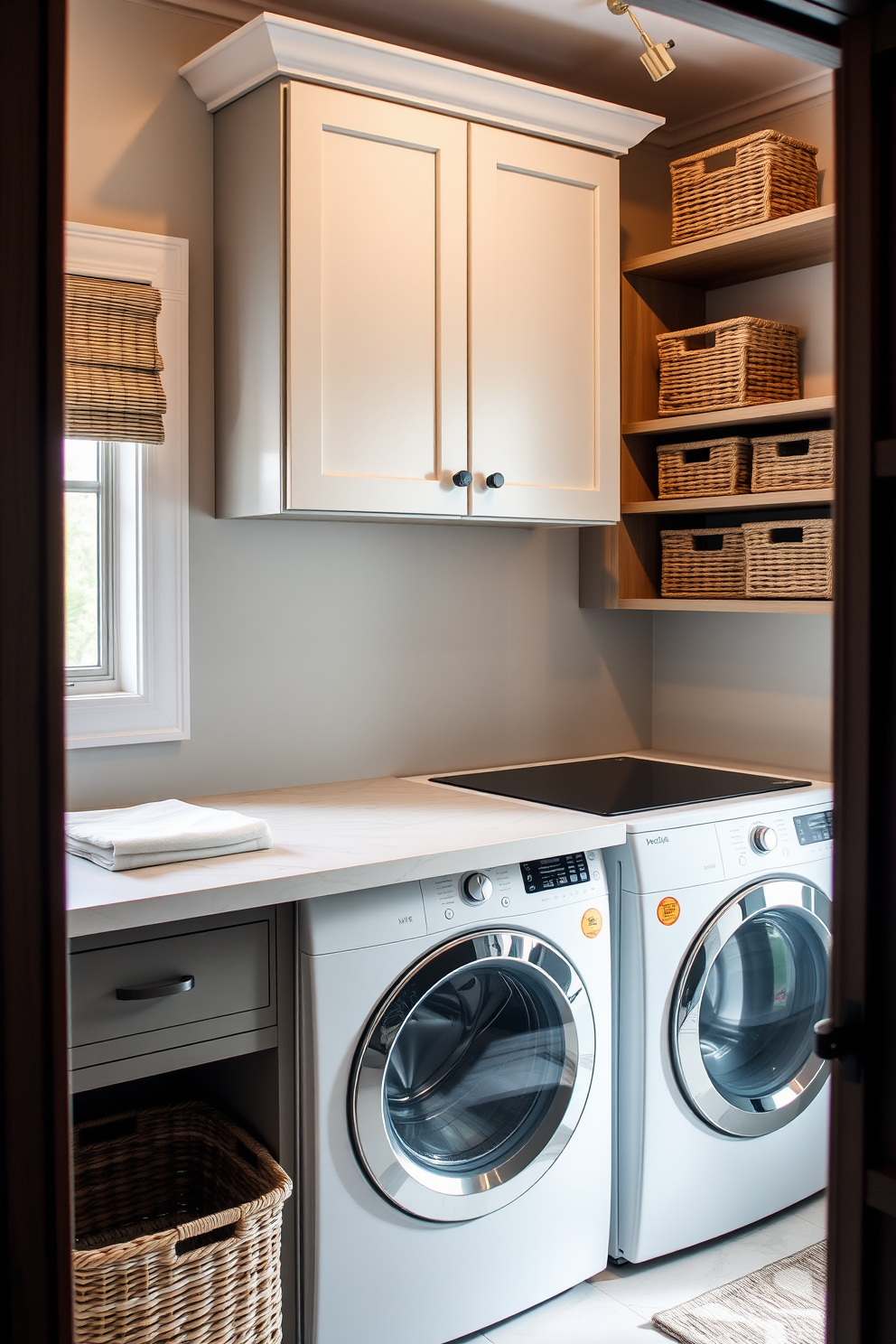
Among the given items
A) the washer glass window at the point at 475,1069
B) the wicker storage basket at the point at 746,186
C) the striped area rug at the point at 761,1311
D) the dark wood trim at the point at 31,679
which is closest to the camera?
the dark wood trim at the point at 31,679

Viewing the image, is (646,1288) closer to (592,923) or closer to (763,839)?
(592,923)

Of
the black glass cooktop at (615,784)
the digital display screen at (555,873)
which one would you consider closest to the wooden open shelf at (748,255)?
the black glass cooktop at (615,784)

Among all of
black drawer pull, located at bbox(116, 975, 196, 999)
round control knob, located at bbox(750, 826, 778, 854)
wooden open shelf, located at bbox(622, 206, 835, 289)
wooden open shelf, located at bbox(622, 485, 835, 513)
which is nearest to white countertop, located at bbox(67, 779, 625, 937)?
black drawer pull, located at bbox(116, 975, 196, 999)

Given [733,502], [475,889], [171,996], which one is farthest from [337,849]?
[733,502]

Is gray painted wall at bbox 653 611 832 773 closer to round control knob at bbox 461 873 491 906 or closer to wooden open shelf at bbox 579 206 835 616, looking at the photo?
wooden open shelf at bbox 579 206 835 616

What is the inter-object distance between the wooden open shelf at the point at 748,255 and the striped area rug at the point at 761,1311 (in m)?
2.11

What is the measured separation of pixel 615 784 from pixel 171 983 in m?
1.26

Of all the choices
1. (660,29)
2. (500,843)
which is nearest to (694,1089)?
(500,843)

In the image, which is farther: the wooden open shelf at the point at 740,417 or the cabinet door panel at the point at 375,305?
the wooden open shelf at the point at 740,417

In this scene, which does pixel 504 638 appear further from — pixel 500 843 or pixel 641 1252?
pixel 641 1252

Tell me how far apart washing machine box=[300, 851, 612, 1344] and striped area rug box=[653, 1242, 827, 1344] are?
8.2 inches

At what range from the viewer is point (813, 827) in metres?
2.52

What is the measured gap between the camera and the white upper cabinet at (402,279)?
2.19 metres

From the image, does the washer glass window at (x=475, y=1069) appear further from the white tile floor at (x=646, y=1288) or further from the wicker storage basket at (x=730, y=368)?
the wicker storage basket at (x=730, y=368)
